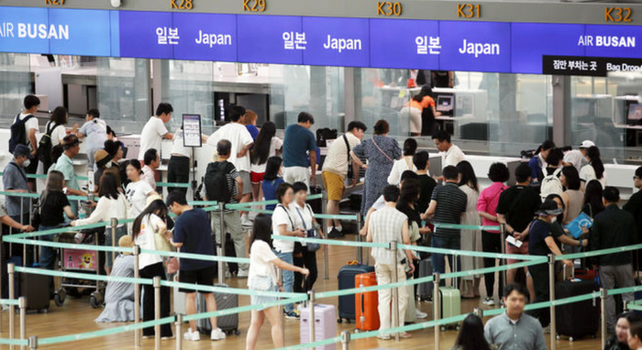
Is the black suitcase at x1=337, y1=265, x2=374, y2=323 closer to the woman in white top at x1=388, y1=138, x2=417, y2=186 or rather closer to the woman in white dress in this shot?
the woman in white dress

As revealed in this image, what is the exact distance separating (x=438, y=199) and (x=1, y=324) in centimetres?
458

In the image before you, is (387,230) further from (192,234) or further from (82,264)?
(82,264)

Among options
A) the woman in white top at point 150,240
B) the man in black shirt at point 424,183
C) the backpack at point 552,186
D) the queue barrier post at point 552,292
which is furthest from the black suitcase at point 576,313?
Answer: the woman in white top at point 150,240

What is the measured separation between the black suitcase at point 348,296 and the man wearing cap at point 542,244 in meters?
1.63

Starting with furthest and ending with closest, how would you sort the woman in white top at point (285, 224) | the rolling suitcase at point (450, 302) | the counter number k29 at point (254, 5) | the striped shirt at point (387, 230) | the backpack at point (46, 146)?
1. the backpack at point (46, 146)
2. the counter number k29 at point (254, 5)
3. the woman in white top at point (285, 224)
4. the rolling suitcase at point (450, 302)
5. the striped shirt at point (387, 230)

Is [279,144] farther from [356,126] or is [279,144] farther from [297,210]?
[297,210]

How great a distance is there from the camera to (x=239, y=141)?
A: 15.7m

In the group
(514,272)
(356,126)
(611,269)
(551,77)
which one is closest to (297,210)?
(514,272)

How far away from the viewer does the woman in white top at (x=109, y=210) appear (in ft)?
43.0

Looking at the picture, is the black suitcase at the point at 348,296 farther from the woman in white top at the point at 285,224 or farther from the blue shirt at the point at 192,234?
the blue shirt at the point at 192,234

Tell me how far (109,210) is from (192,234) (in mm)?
2057

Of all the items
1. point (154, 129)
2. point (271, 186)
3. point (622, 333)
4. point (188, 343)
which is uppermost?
point (154, 129)

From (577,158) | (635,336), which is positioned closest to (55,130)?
(577,158)

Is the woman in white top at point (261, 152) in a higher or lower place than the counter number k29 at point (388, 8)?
lower
